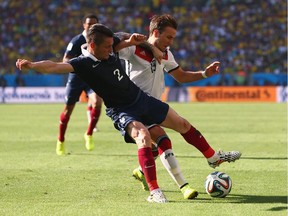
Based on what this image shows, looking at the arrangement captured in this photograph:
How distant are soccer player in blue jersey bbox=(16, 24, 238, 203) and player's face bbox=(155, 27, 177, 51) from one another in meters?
0.59

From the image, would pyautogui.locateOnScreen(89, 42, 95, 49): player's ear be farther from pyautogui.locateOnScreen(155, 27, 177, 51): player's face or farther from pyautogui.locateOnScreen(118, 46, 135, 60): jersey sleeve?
pyautogui.locateOnScreen(155, 27, 177, 51): player's face

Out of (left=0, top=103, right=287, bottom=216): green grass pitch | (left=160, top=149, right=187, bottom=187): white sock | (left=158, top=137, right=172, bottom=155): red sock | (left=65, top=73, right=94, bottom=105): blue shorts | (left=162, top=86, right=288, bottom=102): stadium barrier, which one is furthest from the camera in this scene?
(left=162, top=86, right=288, bottom=102): stadium barrier

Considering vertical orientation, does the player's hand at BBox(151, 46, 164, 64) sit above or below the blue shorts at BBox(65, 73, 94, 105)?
above

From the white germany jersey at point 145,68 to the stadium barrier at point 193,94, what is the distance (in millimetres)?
24388

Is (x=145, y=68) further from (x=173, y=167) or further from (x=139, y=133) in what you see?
(x=173, y=167)

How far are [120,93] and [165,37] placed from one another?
0.98 metres

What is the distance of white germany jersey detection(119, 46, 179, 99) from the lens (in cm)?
796

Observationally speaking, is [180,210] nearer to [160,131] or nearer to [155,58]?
[160,131]

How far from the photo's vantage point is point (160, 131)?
7.61m

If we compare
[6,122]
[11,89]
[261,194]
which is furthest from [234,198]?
[11,89]

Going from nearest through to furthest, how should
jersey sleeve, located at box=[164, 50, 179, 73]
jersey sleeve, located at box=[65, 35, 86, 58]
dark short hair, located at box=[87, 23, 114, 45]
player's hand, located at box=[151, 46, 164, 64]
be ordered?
dark short hair, located at box=[87, 23, 114, 45] → player's hand, located at box=[151, 46, 164, 64] → jersey sleeve, located at box=[164, 50, 179, 73] → jersey sleeve, located at box=[65, 35, 86, 58]

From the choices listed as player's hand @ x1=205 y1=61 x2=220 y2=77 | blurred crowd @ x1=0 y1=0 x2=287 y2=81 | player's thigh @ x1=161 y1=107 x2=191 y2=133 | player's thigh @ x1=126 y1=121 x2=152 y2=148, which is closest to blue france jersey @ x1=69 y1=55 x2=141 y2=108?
player's thigh @ x1=126 y1=121 x2=152 y2=148

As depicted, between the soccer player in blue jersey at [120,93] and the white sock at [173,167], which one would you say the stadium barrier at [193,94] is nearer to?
the soccer player in blue jersey at [120,93]

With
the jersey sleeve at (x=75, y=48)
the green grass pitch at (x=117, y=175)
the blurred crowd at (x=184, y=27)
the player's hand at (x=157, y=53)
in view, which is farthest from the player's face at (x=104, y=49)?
the blurred crowd at (x=184, y=27)
